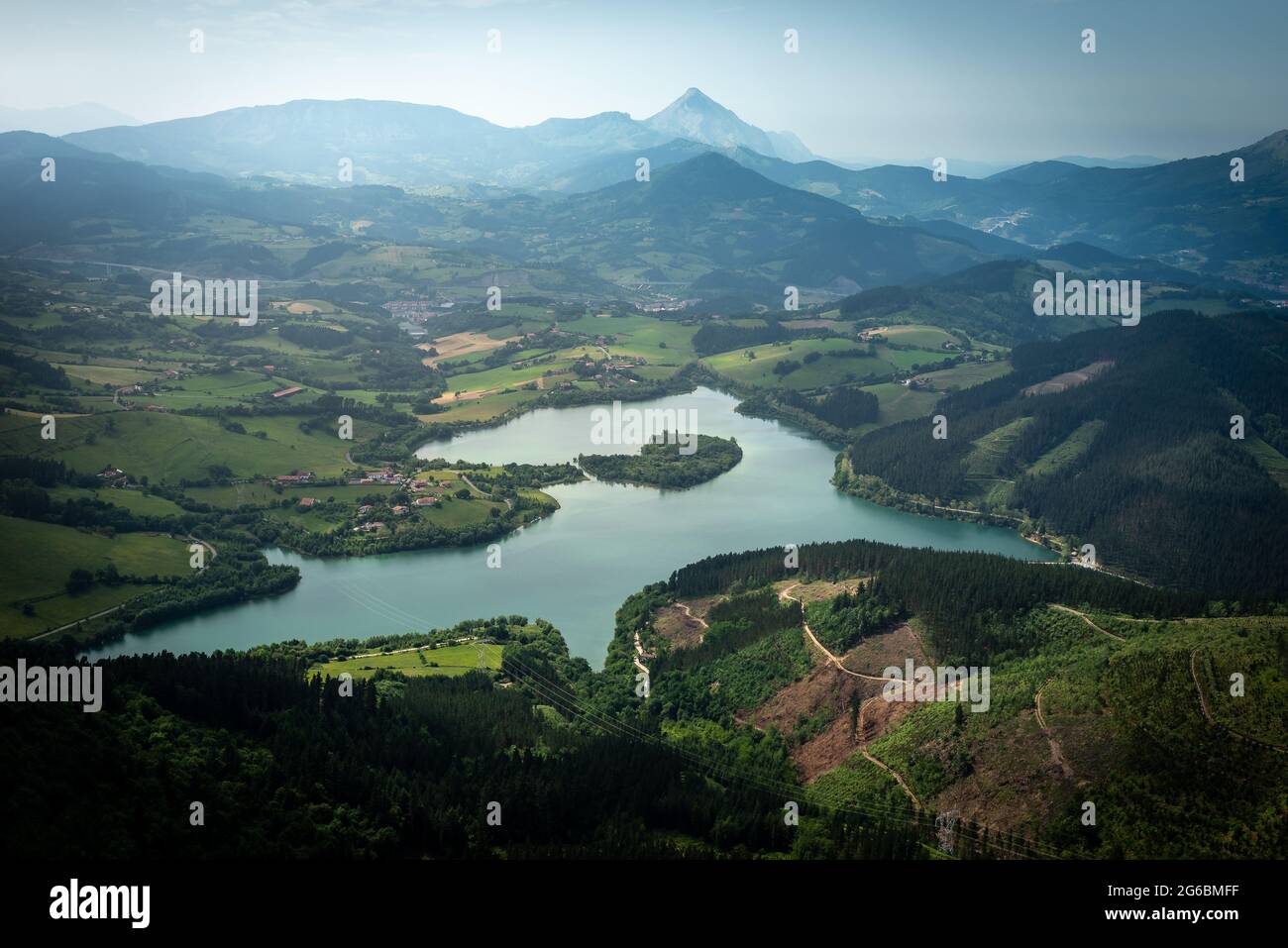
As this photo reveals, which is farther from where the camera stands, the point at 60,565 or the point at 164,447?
the point at 164,447

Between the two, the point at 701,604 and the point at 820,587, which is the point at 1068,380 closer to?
the point at 820,587

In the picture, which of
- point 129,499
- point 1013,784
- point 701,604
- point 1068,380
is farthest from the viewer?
point 1068,380

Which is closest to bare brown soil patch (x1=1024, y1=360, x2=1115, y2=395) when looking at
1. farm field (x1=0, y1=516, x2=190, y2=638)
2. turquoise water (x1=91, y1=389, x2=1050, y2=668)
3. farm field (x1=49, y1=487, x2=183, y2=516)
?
turquoise water (x1=91, y1=389, x2=1050, y2=668)

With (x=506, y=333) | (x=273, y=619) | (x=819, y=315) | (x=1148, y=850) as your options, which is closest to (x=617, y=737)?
(x=1148, y=850)

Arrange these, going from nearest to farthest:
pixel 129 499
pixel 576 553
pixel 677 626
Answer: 1. pixel 677 626
2. pixel 576 553
3. pixel 129 499

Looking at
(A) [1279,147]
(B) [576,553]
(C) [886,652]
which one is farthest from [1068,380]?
(A) [1279,147]

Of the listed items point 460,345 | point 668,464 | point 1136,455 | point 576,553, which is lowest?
point 576,553

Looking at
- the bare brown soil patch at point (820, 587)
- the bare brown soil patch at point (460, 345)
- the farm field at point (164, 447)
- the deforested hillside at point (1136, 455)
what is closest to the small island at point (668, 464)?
the deforested hillside at point (1136, 455)
